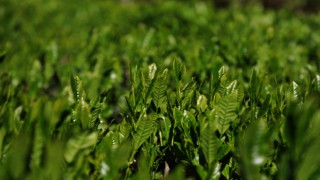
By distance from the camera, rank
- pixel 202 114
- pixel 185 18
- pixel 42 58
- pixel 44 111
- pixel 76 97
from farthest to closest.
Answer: pixel 185 18 < pixel 42 58 < pixel 76 97 < pixel 202 114 < pixel 44 111

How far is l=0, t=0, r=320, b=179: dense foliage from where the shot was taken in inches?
56.1

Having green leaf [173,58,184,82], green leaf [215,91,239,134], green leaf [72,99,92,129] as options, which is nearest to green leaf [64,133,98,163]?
green leaf [72,99,92,129]

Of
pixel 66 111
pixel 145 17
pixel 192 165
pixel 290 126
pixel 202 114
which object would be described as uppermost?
pixel 290 126

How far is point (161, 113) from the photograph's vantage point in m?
2.30

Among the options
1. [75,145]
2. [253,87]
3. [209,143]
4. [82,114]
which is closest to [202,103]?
[253,87]

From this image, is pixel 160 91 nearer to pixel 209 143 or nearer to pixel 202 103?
pixel 202 103

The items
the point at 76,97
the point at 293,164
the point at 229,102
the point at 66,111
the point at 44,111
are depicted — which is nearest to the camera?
the point at 293,164

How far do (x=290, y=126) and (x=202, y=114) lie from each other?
0.64 meters

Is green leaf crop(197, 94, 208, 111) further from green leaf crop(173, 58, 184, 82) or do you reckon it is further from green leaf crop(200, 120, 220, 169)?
green leaf crop(200, 120, 220, 169)

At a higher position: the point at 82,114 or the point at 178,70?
the point at 82,114

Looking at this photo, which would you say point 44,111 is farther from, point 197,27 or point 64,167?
point 197,27

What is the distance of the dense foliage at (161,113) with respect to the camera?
142 cm

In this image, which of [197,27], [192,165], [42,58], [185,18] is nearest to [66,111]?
[192,165]

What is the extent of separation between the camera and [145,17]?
7016mm
